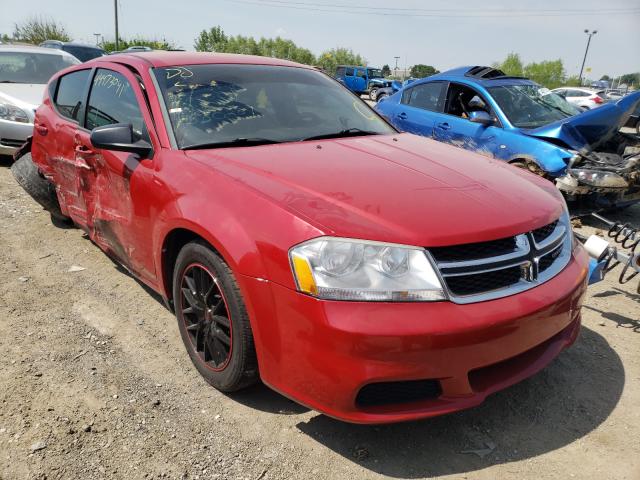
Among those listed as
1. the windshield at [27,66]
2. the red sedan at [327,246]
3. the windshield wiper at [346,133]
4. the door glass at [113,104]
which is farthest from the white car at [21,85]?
the windshield wiper at [346,133]

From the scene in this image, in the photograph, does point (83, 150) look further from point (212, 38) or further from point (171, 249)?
point (212, 38)

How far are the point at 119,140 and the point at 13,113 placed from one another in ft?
17.8

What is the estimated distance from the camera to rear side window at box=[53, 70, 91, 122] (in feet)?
12.9

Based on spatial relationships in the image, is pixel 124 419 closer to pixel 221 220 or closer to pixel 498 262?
pixel 221 220

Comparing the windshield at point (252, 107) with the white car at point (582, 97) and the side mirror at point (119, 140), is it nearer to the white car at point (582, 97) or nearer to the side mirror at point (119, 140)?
the side mirror at point (119, 140)

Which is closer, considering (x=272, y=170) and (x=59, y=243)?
(x=272, y=170)

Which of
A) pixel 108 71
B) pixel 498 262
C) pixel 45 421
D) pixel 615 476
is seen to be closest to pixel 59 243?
pixel 108 71

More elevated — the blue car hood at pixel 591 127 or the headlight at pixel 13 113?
the blue car hood at pixel 591 127

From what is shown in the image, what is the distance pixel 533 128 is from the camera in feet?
20.3

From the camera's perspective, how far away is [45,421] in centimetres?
238

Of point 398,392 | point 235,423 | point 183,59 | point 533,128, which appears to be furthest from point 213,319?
point 533,128

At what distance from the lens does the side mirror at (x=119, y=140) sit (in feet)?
9.19

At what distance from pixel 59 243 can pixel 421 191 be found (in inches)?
145

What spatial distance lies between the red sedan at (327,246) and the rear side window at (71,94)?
795 mm
